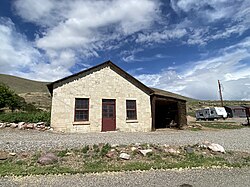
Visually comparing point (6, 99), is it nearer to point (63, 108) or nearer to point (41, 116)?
point (41, 116)

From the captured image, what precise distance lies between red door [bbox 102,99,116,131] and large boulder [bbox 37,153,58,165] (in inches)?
357

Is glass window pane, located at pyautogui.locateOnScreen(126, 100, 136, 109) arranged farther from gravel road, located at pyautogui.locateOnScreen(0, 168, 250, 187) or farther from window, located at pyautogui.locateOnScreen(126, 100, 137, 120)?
gravel road, located at pyautogui.locateOnScreen(0, 168, 250, 187)

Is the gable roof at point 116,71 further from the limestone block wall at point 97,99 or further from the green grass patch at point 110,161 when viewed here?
the green grass patch at point 110,161

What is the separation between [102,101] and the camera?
53.6 ft

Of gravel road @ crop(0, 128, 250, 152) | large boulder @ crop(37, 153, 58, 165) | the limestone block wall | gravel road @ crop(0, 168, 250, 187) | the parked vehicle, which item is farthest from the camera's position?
the parked vehicle

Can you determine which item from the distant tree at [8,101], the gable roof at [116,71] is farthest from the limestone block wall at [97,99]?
the distant tree at [8,101]

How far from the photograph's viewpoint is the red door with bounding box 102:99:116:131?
1612 centimetres

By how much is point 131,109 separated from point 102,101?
2864 mm

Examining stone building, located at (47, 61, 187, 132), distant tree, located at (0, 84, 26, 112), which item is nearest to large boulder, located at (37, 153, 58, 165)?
stone building, located at (47, 61, 187, 132)

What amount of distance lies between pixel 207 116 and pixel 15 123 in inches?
Answer: 1423

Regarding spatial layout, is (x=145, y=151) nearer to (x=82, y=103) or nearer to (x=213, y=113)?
(x=82, y=103)

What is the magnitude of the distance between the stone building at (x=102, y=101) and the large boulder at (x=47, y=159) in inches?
311

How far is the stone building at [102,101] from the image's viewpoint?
14961 mm

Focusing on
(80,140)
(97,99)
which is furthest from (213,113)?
(80,140)
